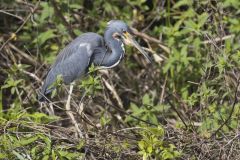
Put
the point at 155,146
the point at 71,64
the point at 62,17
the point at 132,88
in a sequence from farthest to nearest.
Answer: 1. the point at 132,88
2. the point at 62,17
3. the point at 71,64
4. the point at 155,146

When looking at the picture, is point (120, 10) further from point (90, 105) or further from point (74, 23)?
point (90, 105)

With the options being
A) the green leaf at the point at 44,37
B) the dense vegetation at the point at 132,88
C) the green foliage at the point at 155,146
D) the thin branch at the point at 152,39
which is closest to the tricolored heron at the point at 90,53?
the dense vegetation at the point at 132,88

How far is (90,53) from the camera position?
4.88m

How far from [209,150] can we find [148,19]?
2.19 m

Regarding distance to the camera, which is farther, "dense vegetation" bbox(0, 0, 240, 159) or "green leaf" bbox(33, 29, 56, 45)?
"green leaf" bbox(33, 29, 56, 45)

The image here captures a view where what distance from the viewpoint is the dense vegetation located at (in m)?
3.91

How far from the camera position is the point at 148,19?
5879 millimetres

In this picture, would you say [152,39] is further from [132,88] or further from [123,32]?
[123,32]

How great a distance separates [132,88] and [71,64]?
2.64 ft

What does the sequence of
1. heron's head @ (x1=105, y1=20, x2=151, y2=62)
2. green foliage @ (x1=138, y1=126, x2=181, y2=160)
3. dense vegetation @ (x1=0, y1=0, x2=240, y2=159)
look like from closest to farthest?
green foliage @ (x1=138, y1=126, x2=181, y2=160) → dense vegetation @ (x1=0, y1=0, x2=240, y2=159) → heron's head @ (x1=105, y1=20, x2=151, y2=62)

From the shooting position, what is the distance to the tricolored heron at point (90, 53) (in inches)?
187

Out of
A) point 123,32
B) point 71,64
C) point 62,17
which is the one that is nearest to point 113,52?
point 123,32

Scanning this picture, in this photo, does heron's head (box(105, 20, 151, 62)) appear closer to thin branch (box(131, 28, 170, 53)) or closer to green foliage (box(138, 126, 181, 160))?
thin branch (box(131, 28, 170, 53))

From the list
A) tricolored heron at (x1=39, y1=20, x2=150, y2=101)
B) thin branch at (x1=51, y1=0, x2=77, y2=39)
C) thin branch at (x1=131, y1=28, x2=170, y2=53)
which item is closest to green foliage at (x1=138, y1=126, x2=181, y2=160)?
tricolored heron at (x1=39, y1=20, x2=150, y2=101)
